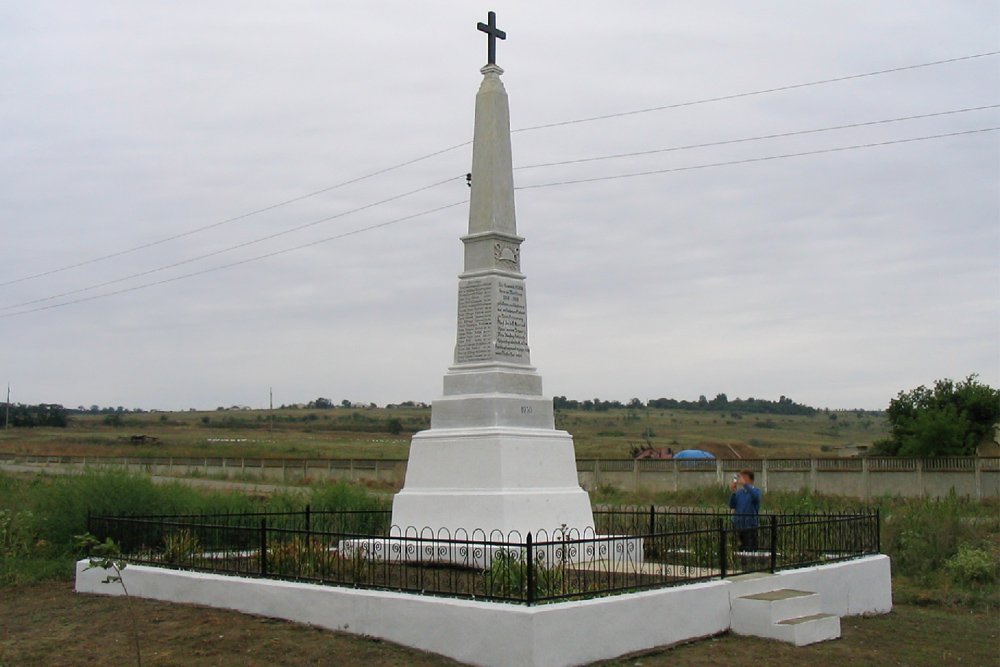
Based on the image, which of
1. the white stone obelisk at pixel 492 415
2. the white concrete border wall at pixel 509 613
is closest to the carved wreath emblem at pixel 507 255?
the white stone obelisk at pixel 492 415

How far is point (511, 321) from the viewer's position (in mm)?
13617

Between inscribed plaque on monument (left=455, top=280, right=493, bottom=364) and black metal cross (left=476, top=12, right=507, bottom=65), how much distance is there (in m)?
3.27

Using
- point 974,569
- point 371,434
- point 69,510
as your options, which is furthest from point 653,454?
point 371,434

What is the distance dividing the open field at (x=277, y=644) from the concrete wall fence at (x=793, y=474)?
10.4 metres

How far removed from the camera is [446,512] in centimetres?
1266

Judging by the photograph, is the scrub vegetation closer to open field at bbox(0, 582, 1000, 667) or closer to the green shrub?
the green shrub

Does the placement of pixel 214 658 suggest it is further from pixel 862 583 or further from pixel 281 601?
pixel 862 583

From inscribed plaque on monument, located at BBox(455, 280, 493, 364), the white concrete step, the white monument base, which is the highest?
inscribed plaque on monument, located at BBox(455, 280, 493, 364)

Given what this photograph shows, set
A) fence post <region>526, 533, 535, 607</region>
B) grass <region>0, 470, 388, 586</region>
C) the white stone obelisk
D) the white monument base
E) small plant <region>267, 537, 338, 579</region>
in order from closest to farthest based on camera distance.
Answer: fence post <region>526, 533, 535, 607</region> → small plant <region>267, 537, 338, 579</region> → the white monument base → the white stone obelisk → grass <region>0, 470, 388, 586</region>

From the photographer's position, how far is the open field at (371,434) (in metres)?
62.6

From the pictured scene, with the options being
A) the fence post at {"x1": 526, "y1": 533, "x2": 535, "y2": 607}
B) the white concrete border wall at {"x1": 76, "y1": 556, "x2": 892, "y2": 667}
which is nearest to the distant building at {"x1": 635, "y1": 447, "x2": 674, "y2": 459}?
the white concrete border wall at {"x1": 76, "y1": 556, "x2": 892, "y2": 667}

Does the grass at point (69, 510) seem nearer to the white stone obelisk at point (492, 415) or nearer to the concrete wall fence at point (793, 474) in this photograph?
the concrete wall fence at point (793, 474)

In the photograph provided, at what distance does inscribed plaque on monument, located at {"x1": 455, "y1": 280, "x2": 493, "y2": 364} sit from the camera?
13.4 m

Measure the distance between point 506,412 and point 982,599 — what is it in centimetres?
747
